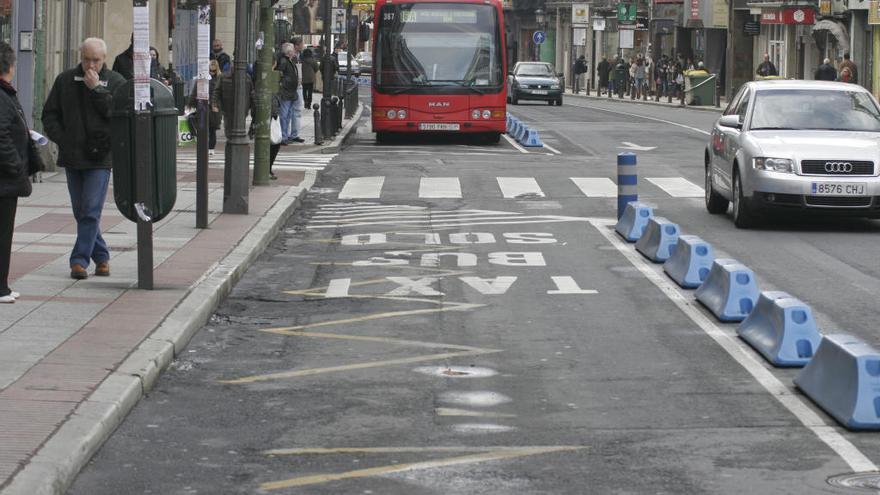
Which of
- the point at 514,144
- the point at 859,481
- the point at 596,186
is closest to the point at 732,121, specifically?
the point at 596,186

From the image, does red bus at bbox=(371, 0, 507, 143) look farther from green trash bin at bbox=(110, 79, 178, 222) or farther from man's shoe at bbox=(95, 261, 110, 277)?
green trash bin at bbox=(110, 79, 178, 222)

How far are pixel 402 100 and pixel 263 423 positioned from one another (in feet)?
86.9

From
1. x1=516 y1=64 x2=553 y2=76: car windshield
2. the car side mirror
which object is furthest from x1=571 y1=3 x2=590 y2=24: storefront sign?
the car side mirror

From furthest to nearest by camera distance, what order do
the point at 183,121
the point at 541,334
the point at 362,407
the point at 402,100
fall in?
the point at 402,100, the point at 183,121, the point at 541,334, the point at 362,407

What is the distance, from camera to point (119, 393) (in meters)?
8.66

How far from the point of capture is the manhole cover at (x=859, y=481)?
282 inches

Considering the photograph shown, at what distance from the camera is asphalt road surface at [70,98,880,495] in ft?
24.6

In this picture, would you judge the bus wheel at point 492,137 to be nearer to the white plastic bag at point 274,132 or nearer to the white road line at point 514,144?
the white road line at point 514,144

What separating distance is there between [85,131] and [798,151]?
26.6ft

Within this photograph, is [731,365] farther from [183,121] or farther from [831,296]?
[183,121]

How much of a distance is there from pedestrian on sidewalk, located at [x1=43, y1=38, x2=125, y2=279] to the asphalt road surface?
1.18m

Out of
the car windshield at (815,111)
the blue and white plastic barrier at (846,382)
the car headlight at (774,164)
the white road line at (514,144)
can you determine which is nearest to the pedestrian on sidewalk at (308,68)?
the white road line at (514,144)

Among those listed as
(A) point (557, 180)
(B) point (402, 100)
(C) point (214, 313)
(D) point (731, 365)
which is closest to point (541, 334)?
(D) point (731, 365)

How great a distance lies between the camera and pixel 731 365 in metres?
10.2
